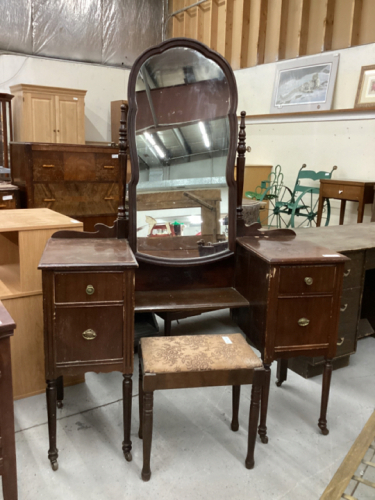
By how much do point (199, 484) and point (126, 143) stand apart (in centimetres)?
149

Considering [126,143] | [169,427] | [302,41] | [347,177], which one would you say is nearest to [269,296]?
[169,427]

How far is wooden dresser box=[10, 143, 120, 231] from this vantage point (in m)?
4.12

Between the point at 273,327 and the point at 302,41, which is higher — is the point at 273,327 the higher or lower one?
the lower one

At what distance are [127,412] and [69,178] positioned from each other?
3.01 metres

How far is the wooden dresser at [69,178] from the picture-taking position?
162 inches

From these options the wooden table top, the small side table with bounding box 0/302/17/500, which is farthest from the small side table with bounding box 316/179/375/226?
the small side table with bounding box 0/302/17/500

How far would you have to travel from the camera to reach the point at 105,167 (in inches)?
176

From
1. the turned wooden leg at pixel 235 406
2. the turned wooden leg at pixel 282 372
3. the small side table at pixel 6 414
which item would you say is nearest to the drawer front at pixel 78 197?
the turned wooden leg at pixel 282 372

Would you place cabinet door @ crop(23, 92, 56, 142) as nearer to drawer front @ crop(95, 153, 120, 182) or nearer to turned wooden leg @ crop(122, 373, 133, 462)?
drawer front @ crop(95, 153, 120, 182)

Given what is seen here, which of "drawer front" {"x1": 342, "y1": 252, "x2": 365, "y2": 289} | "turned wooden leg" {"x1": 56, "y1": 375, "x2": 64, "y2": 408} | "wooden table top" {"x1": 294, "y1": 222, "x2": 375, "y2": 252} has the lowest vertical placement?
"turned wooden leg" {"x1": 56, "y1": 375, "x2": 64, "y2": 408}

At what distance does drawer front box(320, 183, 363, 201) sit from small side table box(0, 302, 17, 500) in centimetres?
427

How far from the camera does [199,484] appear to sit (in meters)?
1.68

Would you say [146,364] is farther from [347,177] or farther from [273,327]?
[347,177]

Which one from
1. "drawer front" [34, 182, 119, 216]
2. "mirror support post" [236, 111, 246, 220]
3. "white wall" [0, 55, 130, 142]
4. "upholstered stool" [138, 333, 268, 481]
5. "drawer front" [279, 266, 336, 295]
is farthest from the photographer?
"white wall" [0, 55, 130, 142]
